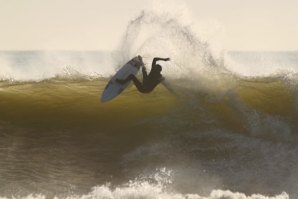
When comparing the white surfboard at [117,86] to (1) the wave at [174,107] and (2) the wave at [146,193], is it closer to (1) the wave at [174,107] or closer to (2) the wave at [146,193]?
(1) the wave at [174,107]

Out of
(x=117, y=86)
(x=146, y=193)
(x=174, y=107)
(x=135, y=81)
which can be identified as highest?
(x=135, y=81)

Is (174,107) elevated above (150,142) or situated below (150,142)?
above

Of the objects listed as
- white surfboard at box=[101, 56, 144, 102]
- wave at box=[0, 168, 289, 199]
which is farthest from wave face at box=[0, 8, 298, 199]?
white surfboard at box=[101, 56, 144, 102]

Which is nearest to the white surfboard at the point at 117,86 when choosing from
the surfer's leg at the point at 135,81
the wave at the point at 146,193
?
the surfer's leg at the point at 135,81

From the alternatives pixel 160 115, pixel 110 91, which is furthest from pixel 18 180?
pixel 160 115

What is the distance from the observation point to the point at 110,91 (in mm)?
11203

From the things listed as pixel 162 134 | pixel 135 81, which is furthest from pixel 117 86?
pixel 162 134

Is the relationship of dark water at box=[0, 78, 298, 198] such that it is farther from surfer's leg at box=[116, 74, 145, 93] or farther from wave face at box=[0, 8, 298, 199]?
surfer's leg at box=[116, 74, 145, 93]

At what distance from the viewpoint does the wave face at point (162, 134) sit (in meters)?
8.72

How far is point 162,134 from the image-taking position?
10.6 m

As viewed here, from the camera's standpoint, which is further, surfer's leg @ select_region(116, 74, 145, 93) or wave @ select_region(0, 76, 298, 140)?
wave @ select_region(0, 76, 298, 140)

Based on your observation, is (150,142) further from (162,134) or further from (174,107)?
(174,107)

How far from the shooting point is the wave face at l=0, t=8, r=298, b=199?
8719mm

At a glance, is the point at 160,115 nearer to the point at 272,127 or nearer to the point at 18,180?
the point at 272,127
